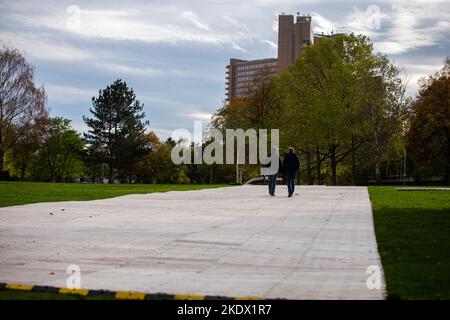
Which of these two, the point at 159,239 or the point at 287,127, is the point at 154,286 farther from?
the point at 287,127

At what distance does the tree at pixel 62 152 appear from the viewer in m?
94.1

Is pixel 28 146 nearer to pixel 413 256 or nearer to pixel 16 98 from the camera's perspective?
pixel 16 98

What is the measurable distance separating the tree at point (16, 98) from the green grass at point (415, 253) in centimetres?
5256

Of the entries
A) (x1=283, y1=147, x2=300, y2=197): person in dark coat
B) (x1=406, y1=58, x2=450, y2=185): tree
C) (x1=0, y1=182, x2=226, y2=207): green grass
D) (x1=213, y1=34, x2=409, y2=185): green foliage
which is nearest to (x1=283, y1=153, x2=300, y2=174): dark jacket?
(x1=283, y1=147, x2=300, y2=197): person in dark coat

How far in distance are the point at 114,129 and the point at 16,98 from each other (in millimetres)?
21030

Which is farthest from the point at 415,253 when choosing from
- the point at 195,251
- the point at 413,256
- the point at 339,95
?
the point at 339,95

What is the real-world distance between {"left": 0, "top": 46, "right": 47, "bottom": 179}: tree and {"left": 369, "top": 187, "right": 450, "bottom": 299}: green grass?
5256cm

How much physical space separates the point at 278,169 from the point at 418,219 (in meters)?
11.1

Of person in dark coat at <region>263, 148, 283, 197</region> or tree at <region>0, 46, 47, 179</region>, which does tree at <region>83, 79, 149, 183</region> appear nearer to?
tree at <region>0, 46, 47, 179</region>

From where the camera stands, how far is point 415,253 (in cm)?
892

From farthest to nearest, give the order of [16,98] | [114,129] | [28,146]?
[114,129], [28,146], [16,98]

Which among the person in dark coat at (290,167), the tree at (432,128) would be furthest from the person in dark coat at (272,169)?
the tree at (432,128)

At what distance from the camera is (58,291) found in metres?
5.92

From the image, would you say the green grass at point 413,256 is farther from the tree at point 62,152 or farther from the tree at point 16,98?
the tree at point 62,152
